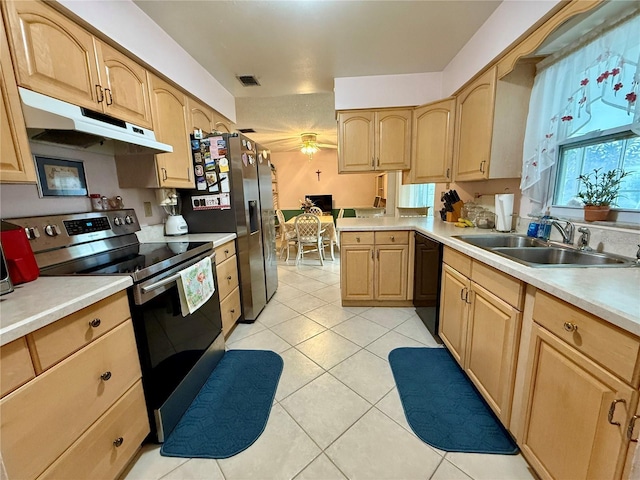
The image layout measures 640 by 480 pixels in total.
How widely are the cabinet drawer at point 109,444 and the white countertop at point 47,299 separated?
474 millimetres

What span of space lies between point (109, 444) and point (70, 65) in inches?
68.4

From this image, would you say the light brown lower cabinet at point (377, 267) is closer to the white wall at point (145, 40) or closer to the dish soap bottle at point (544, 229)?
the dish soap bottle at point (544, 229)

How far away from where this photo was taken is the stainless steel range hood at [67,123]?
1.07 metres

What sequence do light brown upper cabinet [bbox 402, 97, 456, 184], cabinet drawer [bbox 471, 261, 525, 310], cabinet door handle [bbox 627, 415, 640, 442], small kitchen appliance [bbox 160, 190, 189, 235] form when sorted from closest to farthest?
cabinet door handle [bbox 627, 415, 640, 442] < cabinet drawer [bbox 471, 261, 525, 310] < small kitchen appliance [bbox 160, 190, 189, 235] < light brown upper cabinet [bbox 402, 97, 456, 184]

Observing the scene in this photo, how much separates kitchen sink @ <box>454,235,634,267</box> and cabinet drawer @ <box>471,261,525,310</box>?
0.32 ft

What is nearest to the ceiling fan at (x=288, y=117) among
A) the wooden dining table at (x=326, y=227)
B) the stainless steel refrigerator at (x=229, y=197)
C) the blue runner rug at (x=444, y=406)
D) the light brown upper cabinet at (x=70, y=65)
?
the stainless steel refrigerator at (x=229, y=197)

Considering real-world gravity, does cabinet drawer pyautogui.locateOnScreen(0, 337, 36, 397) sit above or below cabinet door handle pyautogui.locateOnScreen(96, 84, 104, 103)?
below

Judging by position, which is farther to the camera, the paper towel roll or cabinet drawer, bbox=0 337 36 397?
the paper towel roll

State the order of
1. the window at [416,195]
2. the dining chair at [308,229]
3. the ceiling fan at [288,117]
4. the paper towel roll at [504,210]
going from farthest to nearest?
the dining chair at [308,229] → the window at [416,195] → the ceiling fan at [288,117] → the paper towel roll at [504,210]

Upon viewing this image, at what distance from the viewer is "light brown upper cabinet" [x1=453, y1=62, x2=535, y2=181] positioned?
184cm

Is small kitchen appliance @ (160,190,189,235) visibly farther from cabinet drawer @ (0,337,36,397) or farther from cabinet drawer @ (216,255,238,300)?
cabinet drawer @ (0,337,36,397)

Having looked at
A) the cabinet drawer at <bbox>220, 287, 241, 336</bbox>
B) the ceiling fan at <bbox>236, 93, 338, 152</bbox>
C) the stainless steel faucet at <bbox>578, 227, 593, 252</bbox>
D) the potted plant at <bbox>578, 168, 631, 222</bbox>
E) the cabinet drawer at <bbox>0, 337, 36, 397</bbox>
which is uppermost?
the ceiling fan at <bbox>236, 93, 338, 152</bbox>

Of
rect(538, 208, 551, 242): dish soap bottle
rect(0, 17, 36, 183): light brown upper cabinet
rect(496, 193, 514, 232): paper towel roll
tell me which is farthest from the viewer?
rect(496, 193, 514, 232): paper towel roll

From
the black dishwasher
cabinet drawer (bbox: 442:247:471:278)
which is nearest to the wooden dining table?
the black dishwasher
